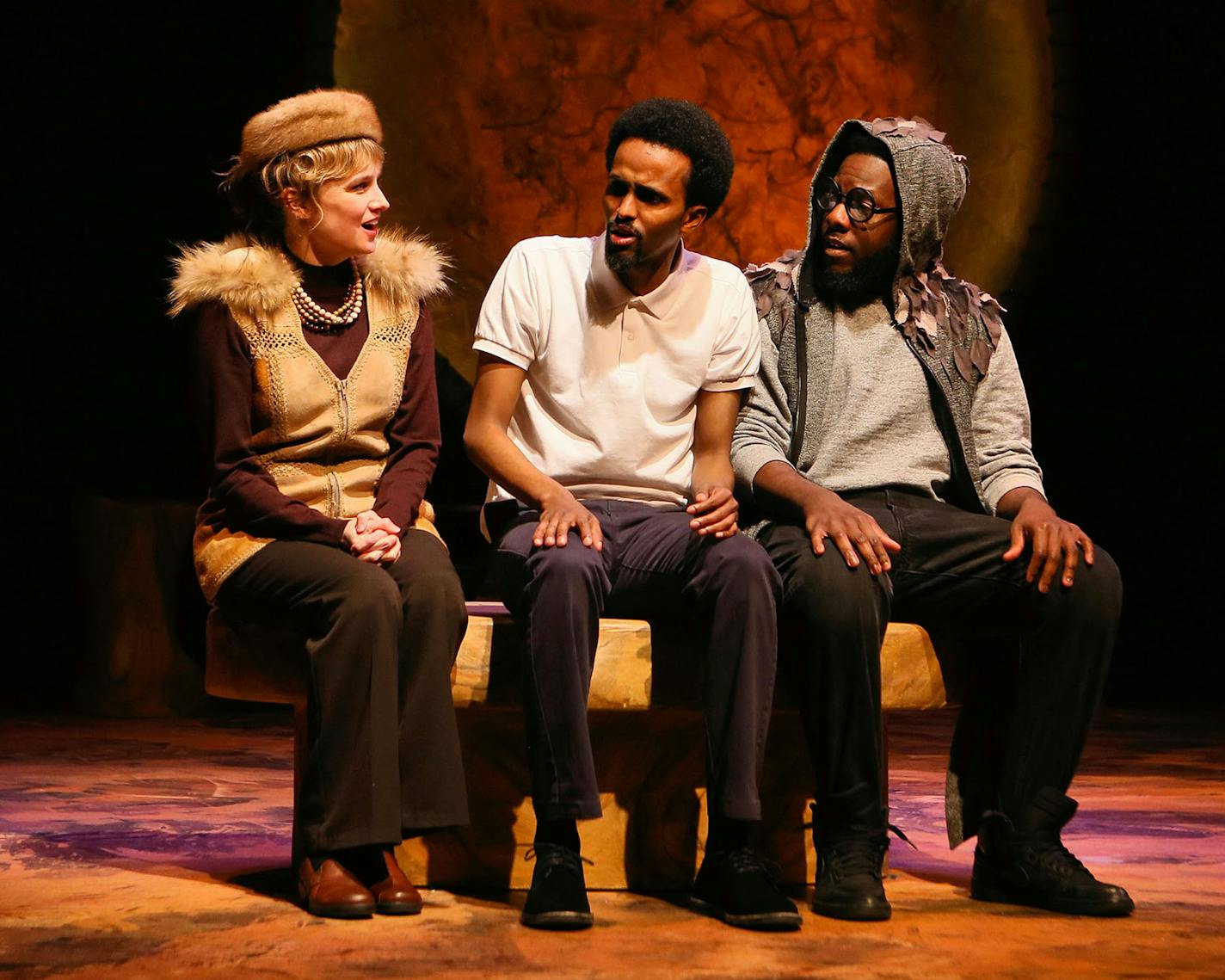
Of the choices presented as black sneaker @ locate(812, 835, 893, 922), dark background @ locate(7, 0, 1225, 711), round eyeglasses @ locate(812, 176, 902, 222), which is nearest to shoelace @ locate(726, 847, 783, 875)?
black sneaker @ locate(812, 835, 893, 922)

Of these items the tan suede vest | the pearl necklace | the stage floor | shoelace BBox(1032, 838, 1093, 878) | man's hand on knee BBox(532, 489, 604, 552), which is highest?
the pearl necklace

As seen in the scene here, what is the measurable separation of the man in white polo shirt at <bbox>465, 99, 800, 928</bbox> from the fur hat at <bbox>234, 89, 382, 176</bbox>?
0.35 m

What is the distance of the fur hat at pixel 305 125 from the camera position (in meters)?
2.78

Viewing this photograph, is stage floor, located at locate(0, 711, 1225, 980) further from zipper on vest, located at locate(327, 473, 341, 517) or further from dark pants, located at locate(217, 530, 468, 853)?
zipper on vest, located at locate(327, 473, 341, 517)

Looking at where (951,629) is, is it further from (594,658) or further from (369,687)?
(369,687)

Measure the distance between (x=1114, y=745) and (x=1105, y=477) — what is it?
917mm

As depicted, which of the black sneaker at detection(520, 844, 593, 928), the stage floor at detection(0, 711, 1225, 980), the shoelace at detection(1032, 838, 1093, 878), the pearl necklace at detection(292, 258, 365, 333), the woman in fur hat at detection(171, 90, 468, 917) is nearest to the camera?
the stage floor at detection(0, 711, 1225, 980)

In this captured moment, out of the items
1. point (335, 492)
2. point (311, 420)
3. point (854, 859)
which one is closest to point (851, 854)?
point (854, 859)

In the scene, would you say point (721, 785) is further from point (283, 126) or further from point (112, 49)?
point (112, 49)

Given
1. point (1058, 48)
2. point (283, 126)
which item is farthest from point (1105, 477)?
point (283, 126)

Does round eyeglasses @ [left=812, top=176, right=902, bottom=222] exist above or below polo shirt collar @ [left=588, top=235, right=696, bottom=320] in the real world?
above

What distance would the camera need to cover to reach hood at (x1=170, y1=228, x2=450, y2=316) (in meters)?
2.69

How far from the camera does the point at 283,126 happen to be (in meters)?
2.79

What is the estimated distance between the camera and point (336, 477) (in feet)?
8.98
